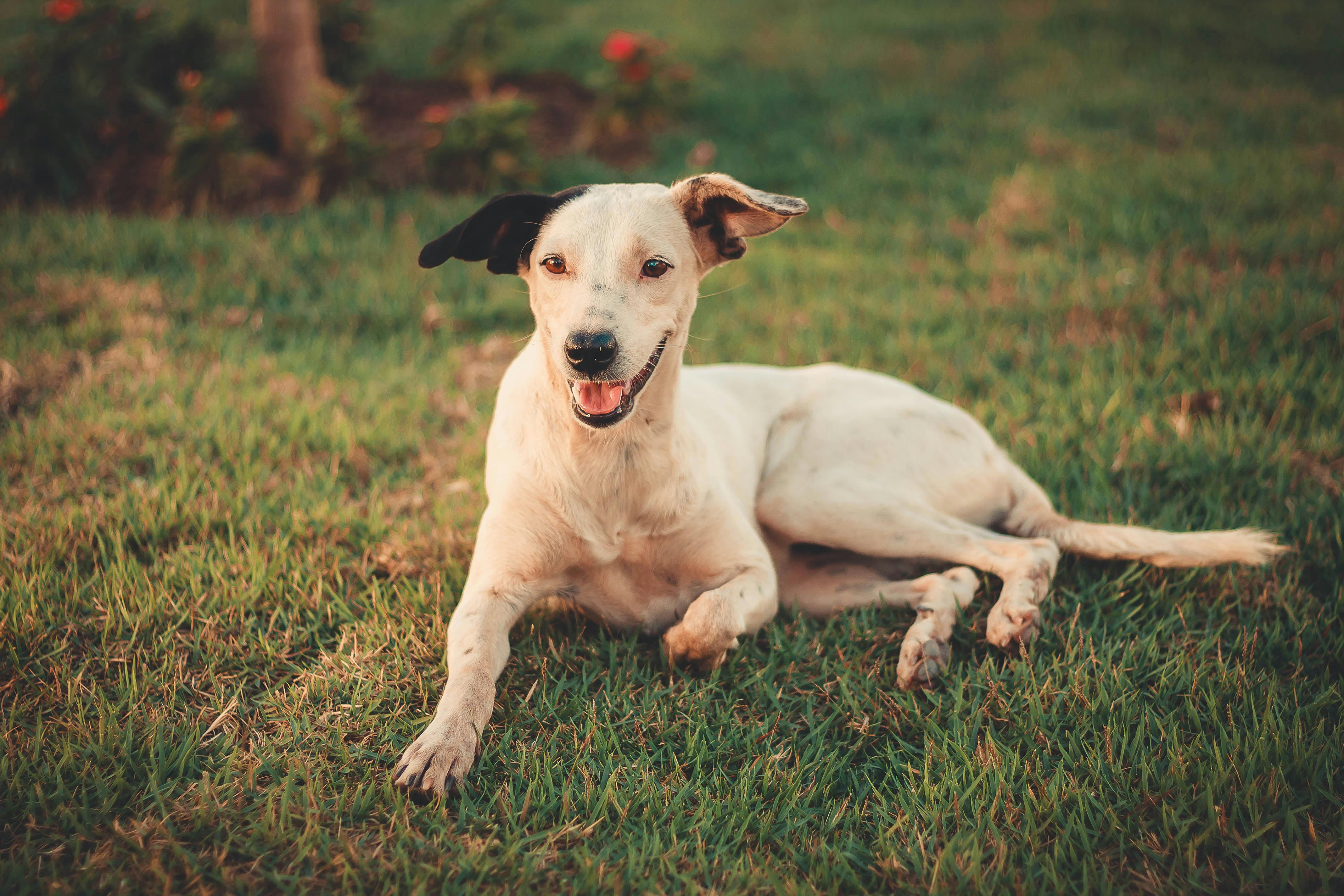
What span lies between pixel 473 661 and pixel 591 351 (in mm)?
1000

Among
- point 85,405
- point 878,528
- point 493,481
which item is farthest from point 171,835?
Answer: point 85,405

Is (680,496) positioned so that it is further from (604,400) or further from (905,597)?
(905,597)

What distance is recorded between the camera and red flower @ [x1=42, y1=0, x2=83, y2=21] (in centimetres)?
668

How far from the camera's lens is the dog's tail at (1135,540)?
10.2ft

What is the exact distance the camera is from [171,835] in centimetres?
206

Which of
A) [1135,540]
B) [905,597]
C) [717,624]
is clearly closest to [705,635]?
[717,624]

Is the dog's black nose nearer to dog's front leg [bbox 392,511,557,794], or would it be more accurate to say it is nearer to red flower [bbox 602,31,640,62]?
dog's front leg [bbox 392,511,557,794]

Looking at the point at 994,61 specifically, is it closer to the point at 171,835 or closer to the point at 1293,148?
the point at 1293,148

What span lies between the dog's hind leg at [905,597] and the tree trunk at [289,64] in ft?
19.2

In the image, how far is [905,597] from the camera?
3205 millimetres

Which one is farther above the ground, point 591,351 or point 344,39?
point 344,39

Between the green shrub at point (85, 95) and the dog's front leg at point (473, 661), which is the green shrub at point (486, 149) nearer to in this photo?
the green shrub at point (85, 95)

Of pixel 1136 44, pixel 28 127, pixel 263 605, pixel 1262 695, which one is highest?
pixel 1136 44

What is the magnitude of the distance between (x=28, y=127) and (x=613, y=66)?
5158 mm
